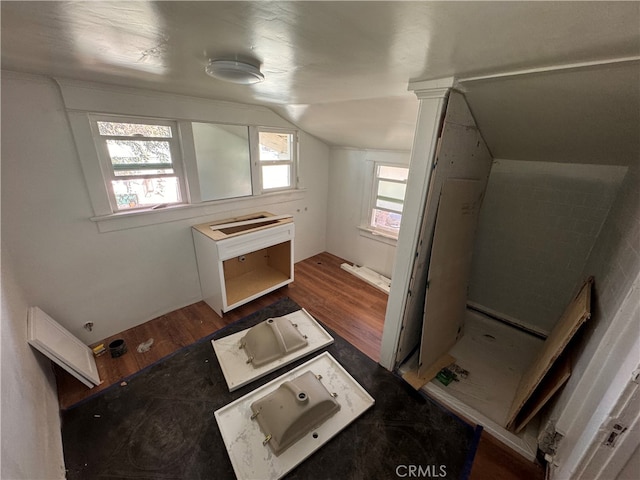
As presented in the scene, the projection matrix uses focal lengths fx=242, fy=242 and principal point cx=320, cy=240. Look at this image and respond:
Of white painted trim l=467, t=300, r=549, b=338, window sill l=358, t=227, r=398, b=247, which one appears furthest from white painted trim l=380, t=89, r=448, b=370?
window sill l=358, t=227, r=398, b=247

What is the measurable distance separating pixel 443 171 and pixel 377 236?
6.81 feet

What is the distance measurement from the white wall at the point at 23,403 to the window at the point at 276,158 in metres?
2.43

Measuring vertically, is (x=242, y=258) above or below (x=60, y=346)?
above

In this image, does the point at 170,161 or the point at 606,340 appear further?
the point at 170,161

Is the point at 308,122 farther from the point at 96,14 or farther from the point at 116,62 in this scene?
the point at 96,14

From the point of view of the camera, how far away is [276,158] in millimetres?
3400

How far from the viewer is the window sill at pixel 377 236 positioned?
3.55 m

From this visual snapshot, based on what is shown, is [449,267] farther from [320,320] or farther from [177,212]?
[177,212]

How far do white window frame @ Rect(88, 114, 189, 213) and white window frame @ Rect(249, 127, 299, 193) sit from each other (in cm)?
84

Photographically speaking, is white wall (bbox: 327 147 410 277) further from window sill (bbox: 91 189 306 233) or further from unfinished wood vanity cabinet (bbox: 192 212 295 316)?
unfinished wood vanity cabinet (bbox: 192 212 295 316)

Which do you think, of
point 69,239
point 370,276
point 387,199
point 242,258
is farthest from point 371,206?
point 69,239

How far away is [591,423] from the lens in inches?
43.1

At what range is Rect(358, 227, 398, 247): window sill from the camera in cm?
355

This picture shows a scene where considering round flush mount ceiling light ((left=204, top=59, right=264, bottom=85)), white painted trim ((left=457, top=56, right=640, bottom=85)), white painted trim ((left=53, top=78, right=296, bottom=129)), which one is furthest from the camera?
white painted trim ((left=53, top=78, right=296, bottom=129))
